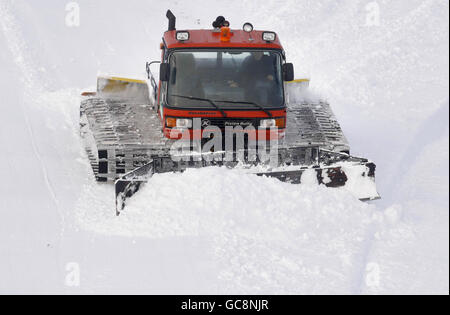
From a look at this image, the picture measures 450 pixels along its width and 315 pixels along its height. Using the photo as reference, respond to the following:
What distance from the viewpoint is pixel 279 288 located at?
18.1ft

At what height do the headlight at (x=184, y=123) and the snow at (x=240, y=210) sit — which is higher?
the headlight at (x=184, y=123)

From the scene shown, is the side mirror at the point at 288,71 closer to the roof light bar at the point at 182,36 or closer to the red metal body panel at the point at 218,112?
the red metal body panel at the point at 218,112

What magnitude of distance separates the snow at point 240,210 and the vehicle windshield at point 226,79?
50.1 inches

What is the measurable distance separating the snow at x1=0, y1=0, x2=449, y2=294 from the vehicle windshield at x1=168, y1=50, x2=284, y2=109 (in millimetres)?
1271

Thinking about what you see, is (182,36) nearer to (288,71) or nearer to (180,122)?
(180,122)

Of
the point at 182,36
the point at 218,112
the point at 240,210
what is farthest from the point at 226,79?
the point at 240,210

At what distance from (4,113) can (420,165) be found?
5.77 m

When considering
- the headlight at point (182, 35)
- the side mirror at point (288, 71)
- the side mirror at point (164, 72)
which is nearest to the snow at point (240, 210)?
the side mirror at point (164, 72)

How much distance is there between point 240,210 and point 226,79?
2.11m

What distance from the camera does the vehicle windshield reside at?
8312mm

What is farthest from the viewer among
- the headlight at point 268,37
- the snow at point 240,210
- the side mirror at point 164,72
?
the headlight at point 268,37

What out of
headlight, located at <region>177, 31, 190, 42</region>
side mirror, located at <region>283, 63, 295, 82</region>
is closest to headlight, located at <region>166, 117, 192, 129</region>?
headlight, located at <region>177, 31, 190, 42</region>

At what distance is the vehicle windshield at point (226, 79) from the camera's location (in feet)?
27.3

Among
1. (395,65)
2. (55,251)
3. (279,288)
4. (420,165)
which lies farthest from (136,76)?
(279,288)
